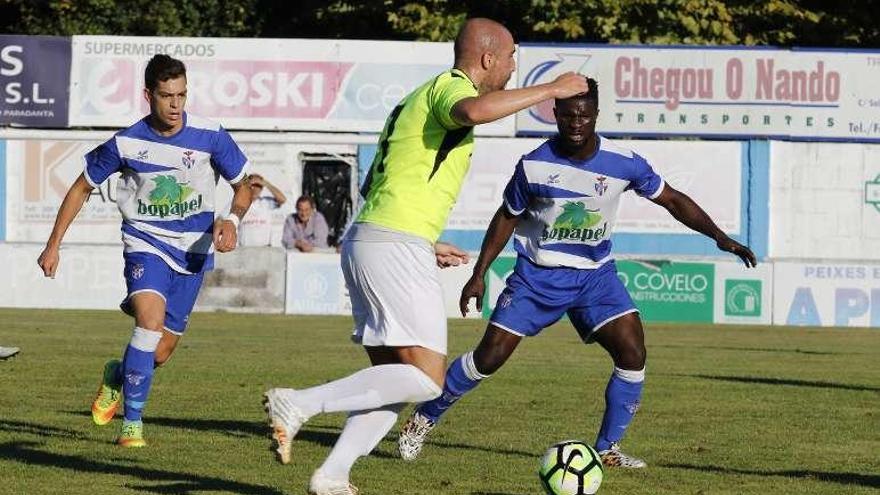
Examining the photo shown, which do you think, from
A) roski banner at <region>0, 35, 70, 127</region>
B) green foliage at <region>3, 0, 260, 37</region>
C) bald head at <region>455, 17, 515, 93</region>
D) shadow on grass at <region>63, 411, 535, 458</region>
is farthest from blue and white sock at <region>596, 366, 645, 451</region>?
green foliage at <region>3, 0, 260, 37</region>

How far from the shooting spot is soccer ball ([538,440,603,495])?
796cm

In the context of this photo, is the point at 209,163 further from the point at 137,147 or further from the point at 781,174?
the point at 781,174

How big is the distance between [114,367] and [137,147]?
1.36 meters

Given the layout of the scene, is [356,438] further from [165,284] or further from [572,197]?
[165,284]

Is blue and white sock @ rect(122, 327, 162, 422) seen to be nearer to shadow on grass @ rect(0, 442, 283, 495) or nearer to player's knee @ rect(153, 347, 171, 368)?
player's knee @ rect(153, 347, 171, 368)

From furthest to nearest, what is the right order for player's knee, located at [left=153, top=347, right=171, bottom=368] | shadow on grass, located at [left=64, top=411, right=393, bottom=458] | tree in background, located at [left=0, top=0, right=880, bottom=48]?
tree in background, located at [left=0, top=0, right=880, bottom=48] < shadow on grass, located at [left=64, top=411, right=393, bottom=458] < player's knee, located at [left=153, top=347, right=171, bottom=368]

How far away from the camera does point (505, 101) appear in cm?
689

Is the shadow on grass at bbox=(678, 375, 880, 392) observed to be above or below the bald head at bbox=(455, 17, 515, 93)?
below

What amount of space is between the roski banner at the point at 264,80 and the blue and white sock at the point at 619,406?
20.5 m

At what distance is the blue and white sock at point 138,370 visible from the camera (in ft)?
33.1

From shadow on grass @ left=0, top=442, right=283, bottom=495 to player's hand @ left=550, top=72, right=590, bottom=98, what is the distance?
2462 mm

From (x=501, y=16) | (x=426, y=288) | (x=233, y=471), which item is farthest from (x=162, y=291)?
(x=501, y=16)

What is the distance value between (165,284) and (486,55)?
3539 mm

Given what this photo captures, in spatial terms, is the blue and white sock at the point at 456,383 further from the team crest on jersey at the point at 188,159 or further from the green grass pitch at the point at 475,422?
the team crest on jersey at the point at 188,159
